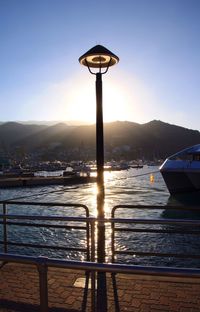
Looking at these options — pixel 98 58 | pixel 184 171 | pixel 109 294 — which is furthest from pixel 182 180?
pixel 109 294

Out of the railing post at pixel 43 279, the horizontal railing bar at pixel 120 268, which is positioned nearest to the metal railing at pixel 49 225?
the railing post at pixel 43 279

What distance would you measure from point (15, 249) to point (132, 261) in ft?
16.4

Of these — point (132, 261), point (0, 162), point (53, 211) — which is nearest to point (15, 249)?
point (132, 261)

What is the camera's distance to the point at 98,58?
6.82 m

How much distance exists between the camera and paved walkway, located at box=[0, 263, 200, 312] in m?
Result: 4.97

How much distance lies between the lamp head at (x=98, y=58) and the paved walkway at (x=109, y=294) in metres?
3.81

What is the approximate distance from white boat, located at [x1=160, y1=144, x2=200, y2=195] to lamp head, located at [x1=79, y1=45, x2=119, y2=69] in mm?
30490

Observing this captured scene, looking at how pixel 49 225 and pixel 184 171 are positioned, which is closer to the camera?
pixel 49 225

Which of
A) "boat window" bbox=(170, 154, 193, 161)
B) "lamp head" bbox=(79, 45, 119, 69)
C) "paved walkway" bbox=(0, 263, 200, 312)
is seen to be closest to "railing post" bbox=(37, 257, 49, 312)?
"paved walkway" bbox=(0, 263, 200, 312)

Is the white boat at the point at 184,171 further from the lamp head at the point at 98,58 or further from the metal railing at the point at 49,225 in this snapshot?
the lamp head at the point at 98,58

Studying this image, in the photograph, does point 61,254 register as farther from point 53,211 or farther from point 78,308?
point 53,211

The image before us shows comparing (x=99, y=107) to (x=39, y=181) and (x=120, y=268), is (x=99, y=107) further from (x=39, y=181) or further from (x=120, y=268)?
(x=39, y=181)

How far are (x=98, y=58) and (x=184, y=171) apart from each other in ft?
103

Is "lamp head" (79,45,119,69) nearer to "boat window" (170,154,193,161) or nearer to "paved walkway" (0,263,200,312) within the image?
"paved walkway" (0,263,200,312)
